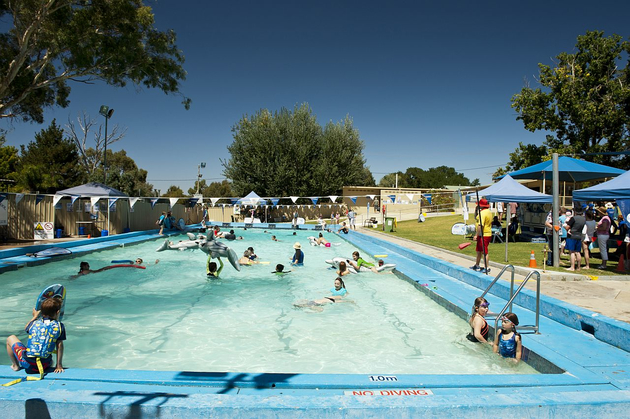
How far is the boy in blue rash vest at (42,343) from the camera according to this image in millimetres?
4164

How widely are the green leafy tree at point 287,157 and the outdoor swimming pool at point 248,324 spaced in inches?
993

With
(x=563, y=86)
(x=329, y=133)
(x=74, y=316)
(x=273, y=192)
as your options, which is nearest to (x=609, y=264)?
(x=74, y=316)

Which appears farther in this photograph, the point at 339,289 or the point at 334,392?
the point at 339,289

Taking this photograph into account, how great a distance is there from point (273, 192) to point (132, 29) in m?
21.8

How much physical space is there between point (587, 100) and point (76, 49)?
28.0 meters

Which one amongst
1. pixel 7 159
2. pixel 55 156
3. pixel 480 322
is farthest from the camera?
pixel 7 159

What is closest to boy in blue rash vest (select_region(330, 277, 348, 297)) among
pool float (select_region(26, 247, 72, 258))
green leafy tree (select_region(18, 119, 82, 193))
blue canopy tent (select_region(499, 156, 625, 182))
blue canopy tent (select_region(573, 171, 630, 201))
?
blue canopy tent (select_region(573, 171, 630, 201))

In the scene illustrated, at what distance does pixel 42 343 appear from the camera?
4.20m

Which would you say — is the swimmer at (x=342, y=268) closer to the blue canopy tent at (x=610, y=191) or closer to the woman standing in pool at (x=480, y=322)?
the woman standing in pool at (x=480, y=322)

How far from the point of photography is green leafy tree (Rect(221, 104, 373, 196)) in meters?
37.8

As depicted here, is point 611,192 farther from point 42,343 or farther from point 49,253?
point 49,253

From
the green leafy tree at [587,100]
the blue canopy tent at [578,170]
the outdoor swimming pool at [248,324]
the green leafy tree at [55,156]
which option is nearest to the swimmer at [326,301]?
the outdoor swimming pool at [248,324]

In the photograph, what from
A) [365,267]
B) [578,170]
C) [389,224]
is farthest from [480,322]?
[389,224]

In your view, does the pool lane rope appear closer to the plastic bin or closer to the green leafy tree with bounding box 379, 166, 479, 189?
the plastic bin
